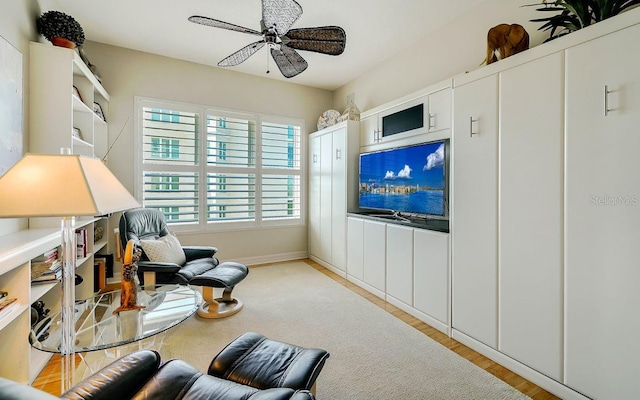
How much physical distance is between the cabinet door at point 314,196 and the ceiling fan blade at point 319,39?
2.07 m

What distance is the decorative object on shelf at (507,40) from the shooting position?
6.66ft

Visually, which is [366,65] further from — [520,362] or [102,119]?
[520,362]

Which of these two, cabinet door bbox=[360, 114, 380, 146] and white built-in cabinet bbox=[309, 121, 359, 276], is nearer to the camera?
cabinet door bbox=[360, 114, 380, 146]

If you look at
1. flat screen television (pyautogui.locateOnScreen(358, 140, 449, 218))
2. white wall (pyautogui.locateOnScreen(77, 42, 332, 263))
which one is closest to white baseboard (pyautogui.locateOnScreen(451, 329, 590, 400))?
flat screen television (pyautogui.locateOnScreen(358, 140, 449, 218))

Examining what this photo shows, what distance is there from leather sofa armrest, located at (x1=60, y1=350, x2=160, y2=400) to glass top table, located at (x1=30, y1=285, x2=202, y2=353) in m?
0.30

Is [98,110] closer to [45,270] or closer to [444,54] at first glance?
[45,270]

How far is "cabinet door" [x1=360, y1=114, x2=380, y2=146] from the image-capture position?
3.57m

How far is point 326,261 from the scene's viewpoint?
4.32 metres

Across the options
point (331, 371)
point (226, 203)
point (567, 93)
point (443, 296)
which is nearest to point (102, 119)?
point (226, 203)

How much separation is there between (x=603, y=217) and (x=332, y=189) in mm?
2958

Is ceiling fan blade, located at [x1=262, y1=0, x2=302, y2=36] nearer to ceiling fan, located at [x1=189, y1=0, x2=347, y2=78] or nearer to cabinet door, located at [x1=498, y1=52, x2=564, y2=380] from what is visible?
ceiling fan, located at [x1=189, y1=0, x2=347, y2=78]

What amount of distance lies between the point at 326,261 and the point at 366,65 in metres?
2.88

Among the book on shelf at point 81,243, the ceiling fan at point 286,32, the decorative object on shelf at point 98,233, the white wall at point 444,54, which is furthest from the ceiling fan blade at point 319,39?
the decorative object on shelf at point 98,233

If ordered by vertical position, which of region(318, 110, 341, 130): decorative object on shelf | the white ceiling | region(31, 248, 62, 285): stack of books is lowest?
region(31, 248, 62, 285): stack of books
